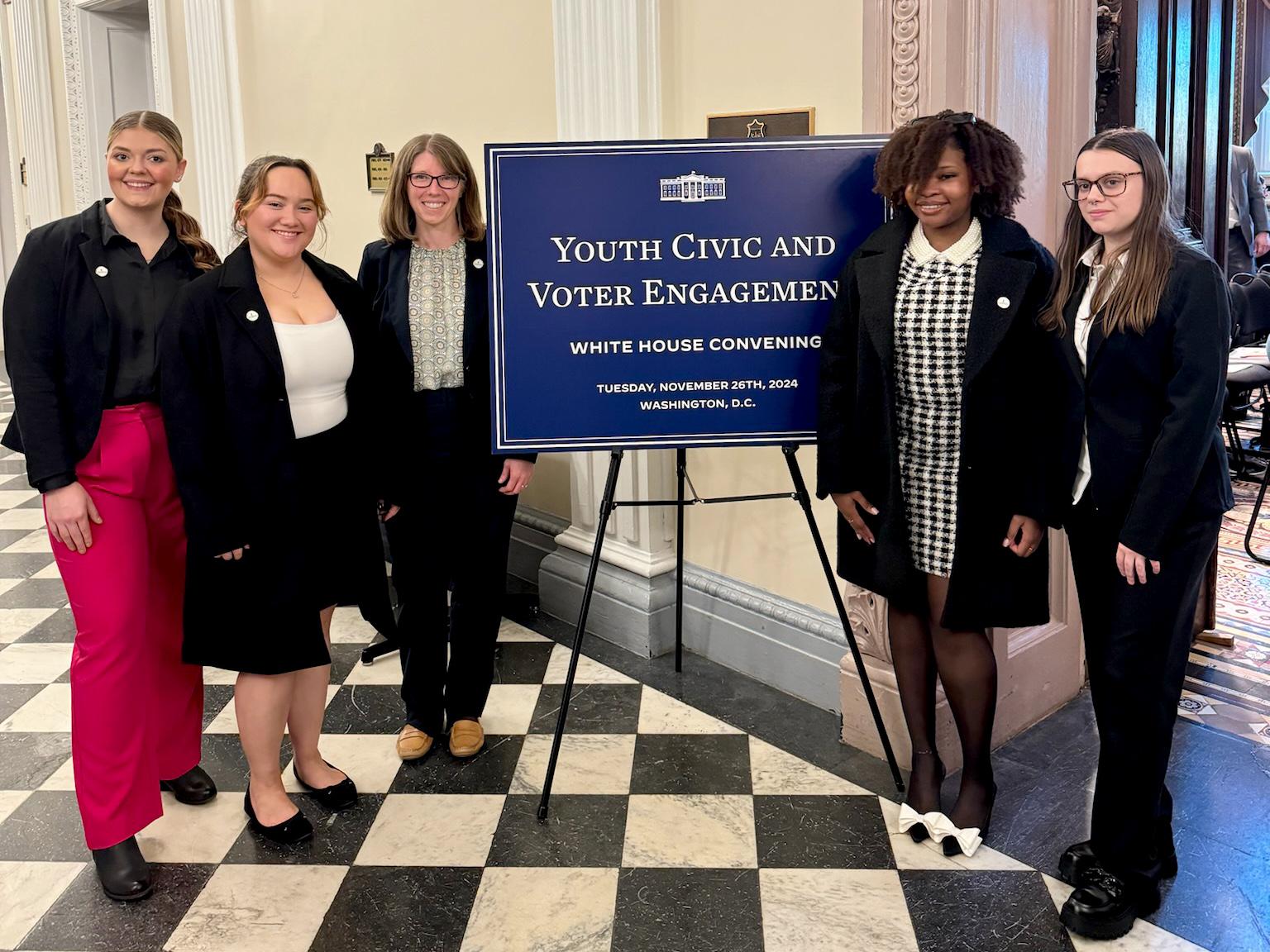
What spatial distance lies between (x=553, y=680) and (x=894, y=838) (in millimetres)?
1339

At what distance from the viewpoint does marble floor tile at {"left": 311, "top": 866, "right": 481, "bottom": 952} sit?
2402mm

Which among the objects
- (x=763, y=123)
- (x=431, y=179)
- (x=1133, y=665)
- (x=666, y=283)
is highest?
(x=763, y=123)

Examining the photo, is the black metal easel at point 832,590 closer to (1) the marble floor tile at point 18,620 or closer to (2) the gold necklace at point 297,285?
(2) the gold necklace at point 297,285

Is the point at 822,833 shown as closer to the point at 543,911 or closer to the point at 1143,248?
the point at 543,911

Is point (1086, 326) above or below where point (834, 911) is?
above

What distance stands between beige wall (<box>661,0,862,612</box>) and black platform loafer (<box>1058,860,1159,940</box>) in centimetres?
120

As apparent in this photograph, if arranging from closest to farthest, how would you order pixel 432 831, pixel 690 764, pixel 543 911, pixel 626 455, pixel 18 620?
pixel 543 911, pixel 432 831, pixel 690 764, pixel 626 455, pixel 18 620

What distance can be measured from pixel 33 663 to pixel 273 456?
2.02 metres

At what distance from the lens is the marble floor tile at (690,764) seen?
9.91 feet

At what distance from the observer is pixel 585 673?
3779 mm

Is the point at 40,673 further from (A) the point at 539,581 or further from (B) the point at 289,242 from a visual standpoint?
(B) the point at 289,242

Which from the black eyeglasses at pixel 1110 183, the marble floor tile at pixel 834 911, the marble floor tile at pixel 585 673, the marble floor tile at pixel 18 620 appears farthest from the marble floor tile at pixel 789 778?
the marble floor tile at pixel 18 620

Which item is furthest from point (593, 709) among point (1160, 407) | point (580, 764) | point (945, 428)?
point (1160, 407)

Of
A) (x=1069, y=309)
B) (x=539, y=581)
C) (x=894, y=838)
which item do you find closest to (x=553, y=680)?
(x=539, y=581)
